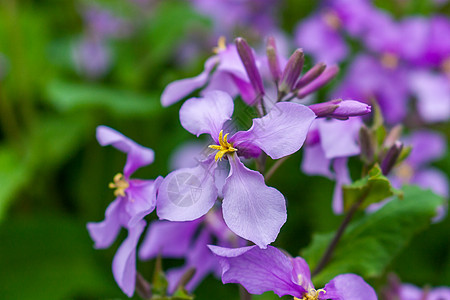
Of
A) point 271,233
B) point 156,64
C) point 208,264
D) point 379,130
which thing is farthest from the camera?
point 156,64

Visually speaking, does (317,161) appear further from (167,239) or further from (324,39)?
(324,39)

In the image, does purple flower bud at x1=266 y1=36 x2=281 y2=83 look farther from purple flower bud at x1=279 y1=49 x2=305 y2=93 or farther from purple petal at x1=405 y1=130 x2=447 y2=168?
purple petal at x1=405 y1=130 x2=447 y2=168

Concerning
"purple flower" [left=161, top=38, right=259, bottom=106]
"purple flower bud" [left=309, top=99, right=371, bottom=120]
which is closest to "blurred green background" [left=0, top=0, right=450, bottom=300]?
"purple flower" [left=161, top=38, right=259, bottom=106]

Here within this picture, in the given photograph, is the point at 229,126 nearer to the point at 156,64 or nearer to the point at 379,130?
the point at 379,130

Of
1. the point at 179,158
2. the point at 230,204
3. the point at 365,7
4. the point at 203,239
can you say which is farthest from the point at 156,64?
the point at 230,204

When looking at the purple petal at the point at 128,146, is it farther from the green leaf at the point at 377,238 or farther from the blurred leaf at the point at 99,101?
the blurred leaf at the point at 99,101
